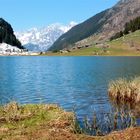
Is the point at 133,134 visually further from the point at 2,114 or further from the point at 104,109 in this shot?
the point at 104,109

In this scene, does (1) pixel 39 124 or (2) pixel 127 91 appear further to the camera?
(2) pixel 127 91

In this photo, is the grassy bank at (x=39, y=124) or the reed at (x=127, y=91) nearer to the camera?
the grassy bank at (x=39, y=124)

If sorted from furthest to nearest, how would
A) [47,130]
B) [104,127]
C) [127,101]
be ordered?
[127,101] < [104,127] < [47,130]

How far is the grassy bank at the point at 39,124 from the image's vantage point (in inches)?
976

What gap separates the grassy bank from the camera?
24797 mm

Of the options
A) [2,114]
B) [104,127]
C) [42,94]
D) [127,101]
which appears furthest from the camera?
[42,94]

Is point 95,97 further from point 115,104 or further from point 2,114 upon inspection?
point 2,114

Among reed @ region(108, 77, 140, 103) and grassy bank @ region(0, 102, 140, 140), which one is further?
reed @ region(108, 77, 140, 103)

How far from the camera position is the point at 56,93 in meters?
65.0

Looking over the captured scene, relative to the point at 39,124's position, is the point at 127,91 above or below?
above

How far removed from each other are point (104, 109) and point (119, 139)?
72.7 feet

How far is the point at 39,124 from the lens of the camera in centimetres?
2816

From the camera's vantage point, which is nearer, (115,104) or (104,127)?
(104,127)

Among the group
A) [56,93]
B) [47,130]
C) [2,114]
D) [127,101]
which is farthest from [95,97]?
[47,130]
